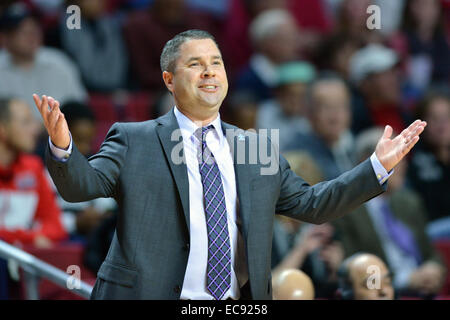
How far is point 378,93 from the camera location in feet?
19.6

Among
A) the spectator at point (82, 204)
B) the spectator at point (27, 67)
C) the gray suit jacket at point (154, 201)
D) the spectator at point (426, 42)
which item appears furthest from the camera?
the spectator at point (426, 42)

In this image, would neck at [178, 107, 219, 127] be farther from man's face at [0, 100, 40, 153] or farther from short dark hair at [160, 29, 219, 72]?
man's face at [0, 100, 40, 153]

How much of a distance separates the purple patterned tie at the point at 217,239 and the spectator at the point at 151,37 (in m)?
3.73

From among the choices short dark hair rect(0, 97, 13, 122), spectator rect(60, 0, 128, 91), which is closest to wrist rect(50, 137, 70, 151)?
short dark hair rect(0, 97, 13, 122)

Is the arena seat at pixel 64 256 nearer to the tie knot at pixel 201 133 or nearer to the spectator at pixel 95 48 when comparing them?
the tie knot at pixel 201 133

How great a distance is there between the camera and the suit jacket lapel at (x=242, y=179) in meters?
2.42

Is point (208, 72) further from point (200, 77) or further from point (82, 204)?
point (82, 204)

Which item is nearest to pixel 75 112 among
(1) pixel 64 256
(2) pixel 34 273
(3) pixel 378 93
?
(1) pixel 64 256

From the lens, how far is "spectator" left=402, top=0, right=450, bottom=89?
670 centimetres

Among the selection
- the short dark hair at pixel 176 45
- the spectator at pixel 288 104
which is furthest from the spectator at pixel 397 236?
the short dark hair at pixel 176 45

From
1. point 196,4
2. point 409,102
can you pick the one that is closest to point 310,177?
point 409,102

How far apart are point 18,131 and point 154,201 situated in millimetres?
2172

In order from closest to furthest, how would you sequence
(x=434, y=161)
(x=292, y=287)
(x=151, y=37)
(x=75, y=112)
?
(x=292, y=287) < (x=75, y=112) < (x=434, y=161) < (x=151, y=37)
